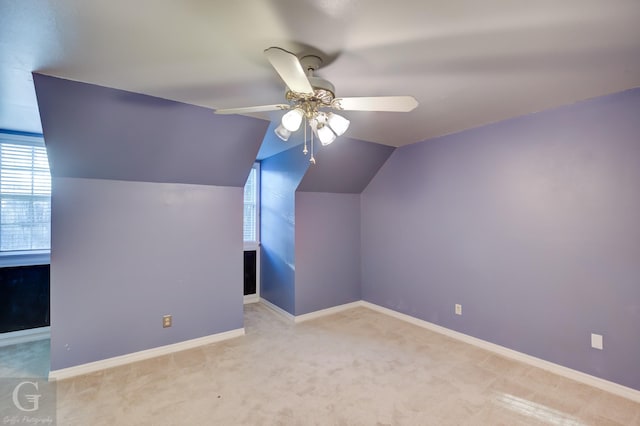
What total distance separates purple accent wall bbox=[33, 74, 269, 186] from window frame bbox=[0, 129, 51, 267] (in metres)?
1.42

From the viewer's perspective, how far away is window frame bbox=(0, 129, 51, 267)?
3.19 metres

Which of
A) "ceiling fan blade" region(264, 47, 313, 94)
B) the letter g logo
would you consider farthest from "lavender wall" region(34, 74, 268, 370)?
"ceiling fan blade" region(264, 47, 313, 94)

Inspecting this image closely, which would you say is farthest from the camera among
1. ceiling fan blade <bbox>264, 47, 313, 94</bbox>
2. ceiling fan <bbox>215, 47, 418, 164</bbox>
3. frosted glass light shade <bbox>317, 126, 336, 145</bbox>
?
frosted glass light shade <bbox>317, 126, 336, 145</bbox>

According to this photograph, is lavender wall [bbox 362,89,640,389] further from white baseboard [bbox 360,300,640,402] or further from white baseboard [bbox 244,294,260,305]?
white baseboard [bbox 244,294,260,305]

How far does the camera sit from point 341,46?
157 centimetres

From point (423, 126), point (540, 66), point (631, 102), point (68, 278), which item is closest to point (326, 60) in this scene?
point (540, 66)

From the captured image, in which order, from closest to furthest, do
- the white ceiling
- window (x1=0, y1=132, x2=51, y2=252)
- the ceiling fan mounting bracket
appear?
1. the white ceiling
2. the ceiling fan mounting bracket
3. window (x1=0, y1=132, x2=51, y2=252)

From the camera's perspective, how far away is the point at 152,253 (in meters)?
2.90

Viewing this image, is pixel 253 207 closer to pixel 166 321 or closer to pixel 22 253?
pixel 166 321

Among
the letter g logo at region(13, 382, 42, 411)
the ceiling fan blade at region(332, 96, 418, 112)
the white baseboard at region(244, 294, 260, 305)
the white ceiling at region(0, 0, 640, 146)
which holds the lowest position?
the letter g logo at region(13, 382, 42, 411)

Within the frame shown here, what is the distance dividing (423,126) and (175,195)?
2.61 metres

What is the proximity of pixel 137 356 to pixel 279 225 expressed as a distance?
2121 millimetres

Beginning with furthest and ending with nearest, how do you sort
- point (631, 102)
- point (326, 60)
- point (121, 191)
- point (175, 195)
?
point (175, 195) < point (121, 191) < point (631, 102) < point (326, 60)

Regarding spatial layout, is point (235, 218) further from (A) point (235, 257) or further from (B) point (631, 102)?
(B) point (631, 102)
